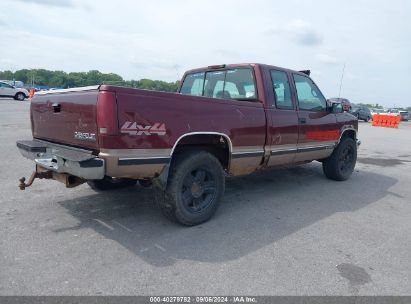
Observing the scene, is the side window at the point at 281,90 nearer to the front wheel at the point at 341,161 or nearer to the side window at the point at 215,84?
the side window at the point at 215,84

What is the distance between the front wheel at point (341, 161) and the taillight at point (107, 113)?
15.4ft

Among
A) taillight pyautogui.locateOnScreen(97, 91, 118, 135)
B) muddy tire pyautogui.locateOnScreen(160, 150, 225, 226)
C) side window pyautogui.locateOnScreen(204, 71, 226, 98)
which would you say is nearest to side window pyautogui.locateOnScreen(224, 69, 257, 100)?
side window pyautogui.locateOnScreen(204, 71, 226, 98)

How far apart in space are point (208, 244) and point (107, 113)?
1661mm

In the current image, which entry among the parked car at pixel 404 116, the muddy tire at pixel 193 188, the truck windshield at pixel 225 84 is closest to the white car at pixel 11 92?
the truck windshield at pixel 225 84

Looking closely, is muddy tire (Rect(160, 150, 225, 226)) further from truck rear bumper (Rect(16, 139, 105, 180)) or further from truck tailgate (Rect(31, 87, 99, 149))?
truck tailgate (Rect(31, 87, 99, 149))

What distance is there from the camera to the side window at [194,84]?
555 centimetres

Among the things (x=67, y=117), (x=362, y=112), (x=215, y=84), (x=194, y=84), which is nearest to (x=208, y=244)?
(x=67, y=117)

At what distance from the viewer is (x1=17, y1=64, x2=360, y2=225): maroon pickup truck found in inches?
127

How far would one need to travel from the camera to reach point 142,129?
3324 millimetres

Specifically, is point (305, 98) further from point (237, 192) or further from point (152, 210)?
point (152, 210)

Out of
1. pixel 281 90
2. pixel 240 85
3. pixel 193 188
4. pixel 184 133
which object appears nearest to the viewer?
pixel 184 133

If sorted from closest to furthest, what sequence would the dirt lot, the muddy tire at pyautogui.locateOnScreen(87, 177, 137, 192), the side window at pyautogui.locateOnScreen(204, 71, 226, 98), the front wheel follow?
1. the dirt lot
2. the muddy tire at pyautogui.locateOnScreen(87, 177, 137, 192)
3. the side window at pyautogui.locateOnScreen(204, 71, 226, 98)
4. the front wheel

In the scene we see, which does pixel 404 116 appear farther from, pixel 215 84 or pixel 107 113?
pixel 107 113

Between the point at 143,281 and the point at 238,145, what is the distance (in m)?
2.12
